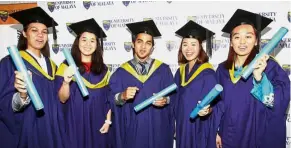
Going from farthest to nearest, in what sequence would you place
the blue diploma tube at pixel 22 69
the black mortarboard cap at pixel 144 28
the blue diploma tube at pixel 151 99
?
the black mortarboard cap at pixel 144 28
the blue diploma tube at pixel 151 99
the blue diploma tube at pixel 22 69

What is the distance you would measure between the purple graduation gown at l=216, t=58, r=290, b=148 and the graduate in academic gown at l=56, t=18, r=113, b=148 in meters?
1.57

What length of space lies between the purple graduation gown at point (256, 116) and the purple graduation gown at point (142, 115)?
31.7 inches

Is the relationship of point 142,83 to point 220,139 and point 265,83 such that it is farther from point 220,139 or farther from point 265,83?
point 265,83

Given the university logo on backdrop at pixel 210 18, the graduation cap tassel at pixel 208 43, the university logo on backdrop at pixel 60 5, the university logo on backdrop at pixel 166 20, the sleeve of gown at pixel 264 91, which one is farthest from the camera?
the university logo on backdrop at pixel 60 5

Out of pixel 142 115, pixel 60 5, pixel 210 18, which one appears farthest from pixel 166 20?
pixel 60 5

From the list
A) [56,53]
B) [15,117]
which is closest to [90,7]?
[56,53]

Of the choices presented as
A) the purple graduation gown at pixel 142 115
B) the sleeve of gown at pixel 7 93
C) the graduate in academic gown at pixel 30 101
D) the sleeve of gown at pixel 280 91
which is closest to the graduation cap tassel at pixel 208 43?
the purple graduation gown at pixel 142 115

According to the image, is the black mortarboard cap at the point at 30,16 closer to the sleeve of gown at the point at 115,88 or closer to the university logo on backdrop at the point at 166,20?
the sleeve of gown at the point at 115,88

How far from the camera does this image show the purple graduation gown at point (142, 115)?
10.4ft

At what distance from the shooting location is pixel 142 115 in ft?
10.4

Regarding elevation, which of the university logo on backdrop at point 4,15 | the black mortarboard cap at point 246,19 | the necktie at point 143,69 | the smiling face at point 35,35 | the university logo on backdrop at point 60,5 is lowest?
the necktie at point 143,69

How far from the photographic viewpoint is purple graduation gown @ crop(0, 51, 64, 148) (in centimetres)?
284

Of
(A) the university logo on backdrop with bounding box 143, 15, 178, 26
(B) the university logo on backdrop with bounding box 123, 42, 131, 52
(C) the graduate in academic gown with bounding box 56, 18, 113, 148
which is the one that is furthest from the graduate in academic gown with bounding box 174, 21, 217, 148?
(B) the university logo on backdrop with bounding box 123, 42, 131, 52

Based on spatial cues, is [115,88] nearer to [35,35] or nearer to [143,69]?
[143,69]
